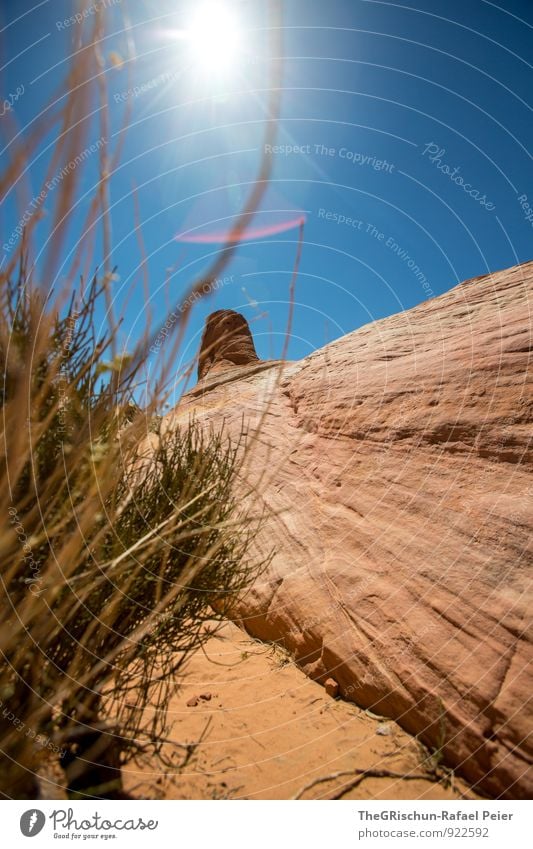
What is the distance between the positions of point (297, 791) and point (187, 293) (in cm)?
305

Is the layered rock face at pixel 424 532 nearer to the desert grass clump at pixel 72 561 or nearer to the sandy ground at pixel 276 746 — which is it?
the sandy ground at pixel 276 746

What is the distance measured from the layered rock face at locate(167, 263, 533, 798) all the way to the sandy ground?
0.65ft

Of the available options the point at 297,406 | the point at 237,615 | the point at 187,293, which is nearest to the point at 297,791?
the point at 237,615

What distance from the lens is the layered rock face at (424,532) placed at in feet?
9.65

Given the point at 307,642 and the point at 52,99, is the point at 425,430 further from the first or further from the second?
the point at 52,99

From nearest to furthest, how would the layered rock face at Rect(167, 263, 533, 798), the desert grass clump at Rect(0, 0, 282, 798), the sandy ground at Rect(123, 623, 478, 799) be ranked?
the desert grass clump at Rect(0, 0, 282, 798) → the sandy ground at Rect(123, 623, 478, 799) → the layered rock face at Rect(167, 263, 533, 798)

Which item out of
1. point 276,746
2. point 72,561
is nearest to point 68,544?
point 72,561

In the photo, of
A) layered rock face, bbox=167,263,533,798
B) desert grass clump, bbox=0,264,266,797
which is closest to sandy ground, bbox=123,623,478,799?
layered rock face, bbox=167,263,533,798

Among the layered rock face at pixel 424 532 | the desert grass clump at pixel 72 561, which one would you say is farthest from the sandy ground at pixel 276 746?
the desert grass clump at pixel 72 561

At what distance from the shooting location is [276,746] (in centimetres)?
313

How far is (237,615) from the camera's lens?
5203mm

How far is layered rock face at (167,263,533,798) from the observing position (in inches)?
116

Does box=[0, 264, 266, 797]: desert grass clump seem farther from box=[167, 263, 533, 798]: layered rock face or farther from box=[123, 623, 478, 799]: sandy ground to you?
box=[167, 263, 533, 798]: layered rock face

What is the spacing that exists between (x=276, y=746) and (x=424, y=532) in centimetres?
214
